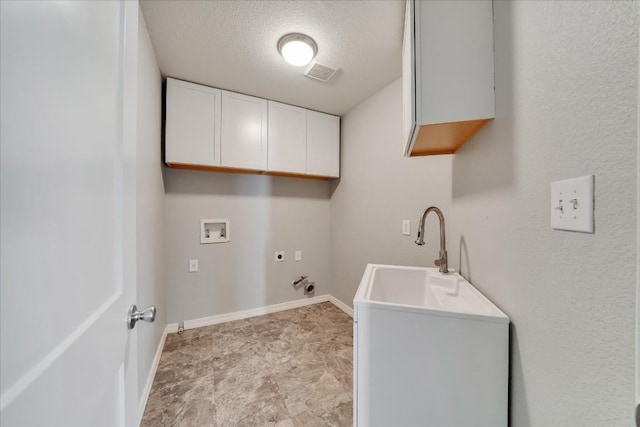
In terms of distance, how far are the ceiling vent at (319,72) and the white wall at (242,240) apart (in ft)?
3.77

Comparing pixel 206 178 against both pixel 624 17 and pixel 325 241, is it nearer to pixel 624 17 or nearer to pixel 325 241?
pixel 325 241

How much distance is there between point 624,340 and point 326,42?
187cm

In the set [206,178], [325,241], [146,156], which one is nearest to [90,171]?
[146,156]

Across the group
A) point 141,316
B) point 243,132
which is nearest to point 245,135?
point 243,132

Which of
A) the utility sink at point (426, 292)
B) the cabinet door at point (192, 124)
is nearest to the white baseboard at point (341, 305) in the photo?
the utility sink at point (426, 292)

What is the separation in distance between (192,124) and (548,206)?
234 centimetres

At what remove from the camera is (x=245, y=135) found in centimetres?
219

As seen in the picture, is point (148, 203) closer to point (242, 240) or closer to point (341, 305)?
point (242, 240)

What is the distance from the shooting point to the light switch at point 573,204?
45cm

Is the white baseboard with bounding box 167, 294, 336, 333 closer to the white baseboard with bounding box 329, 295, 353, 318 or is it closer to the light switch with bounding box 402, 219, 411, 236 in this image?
the white baseboard with bounding box 329, 295, 353, 318

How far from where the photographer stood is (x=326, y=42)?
1.54 m

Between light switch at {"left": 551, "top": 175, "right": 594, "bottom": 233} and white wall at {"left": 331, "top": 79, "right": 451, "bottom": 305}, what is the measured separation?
1032 mm

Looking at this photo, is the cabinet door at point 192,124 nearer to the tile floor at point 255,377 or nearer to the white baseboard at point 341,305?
the tile floor at point 255,377

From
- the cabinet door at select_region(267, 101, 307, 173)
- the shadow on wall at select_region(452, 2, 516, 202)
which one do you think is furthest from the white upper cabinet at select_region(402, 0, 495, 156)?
the cabinet door at select_region(267, 101, 307, 173)
